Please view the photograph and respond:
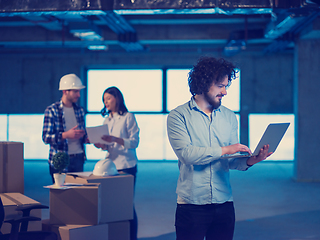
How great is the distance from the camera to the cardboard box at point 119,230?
2.56 meters

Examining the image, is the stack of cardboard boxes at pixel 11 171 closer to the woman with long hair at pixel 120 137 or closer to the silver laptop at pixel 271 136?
the woman with long hair at pixel 120 137

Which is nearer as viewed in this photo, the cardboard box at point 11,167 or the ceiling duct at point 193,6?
the cardboard box at point 11,167

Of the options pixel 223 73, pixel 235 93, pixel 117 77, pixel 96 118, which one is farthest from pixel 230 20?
pixel 223 73

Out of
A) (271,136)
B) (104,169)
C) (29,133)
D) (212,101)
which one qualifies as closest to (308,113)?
(104,169)

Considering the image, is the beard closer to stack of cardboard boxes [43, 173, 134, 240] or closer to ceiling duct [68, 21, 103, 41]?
stack of cardboard boxes [43, 173, 134, 240]

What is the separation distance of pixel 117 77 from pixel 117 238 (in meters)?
7.25

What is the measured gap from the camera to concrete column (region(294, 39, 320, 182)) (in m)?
6.50

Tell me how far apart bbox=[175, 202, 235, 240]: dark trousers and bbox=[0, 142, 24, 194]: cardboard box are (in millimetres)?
1431

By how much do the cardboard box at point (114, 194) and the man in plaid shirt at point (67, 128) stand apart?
1.38 feet

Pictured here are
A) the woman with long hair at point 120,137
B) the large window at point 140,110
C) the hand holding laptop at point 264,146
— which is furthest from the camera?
the large window at point 140,110

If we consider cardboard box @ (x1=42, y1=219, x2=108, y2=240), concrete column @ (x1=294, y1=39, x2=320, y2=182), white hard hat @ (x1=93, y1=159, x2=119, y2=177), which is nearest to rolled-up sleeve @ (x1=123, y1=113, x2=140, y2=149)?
white hard hat @ (x1=93, y1=159, x2=119, y2=177)

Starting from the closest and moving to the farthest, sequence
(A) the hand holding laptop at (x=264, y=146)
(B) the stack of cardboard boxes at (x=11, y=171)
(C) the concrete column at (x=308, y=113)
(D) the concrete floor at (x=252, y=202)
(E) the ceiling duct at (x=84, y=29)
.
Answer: (A) the hand holding laptop at (x=264, y=146) → (B) the stack of cardboard boxes at (x=11, y=171) → (D) the concrete floor at (x=252, y=202) → (E) the ceiling duct at (x=84, y=29) → (C) the concrete column at (x=308, y=113)

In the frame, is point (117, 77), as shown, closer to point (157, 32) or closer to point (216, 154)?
point (157, 32)

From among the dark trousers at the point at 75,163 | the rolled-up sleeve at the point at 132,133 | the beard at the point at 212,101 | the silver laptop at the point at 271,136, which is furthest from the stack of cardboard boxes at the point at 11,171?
the silver laptop at the point at 271,136
